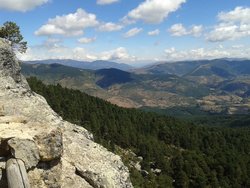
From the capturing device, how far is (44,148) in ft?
81.2

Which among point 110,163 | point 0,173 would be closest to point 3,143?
point 0,173

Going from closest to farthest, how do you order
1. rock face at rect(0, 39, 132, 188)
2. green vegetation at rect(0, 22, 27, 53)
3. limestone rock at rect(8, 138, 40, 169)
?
1. limestone rock at rect(8, 138, 40, 169)
2. rock face at rect(0, 39, 132, 188)
3. green vegetation at rect(0, 22, 27, 53)

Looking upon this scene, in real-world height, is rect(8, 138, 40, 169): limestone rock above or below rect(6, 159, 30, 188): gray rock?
above

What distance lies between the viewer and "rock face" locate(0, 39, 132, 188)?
23844mm

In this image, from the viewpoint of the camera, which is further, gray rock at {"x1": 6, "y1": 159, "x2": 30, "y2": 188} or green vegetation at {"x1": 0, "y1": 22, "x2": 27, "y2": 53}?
green vegetation at {"x1": 0, "y1": 22, "x2": 27, "y2": 53}

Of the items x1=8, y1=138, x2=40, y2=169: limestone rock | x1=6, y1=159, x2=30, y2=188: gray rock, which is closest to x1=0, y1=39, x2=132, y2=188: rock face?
x1=8, y1=138, x2=40, y2=169: limestone rock

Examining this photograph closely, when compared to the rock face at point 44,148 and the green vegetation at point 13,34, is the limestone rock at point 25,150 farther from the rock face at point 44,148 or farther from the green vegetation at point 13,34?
the green vegetation at point 13,34

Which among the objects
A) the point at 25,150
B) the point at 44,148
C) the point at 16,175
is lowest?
the point at 16,175

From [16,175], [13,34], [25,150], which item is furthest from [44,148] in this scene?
[13,34]

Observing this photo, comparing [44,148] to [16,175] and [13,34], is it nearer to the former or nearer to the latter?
[16,175]

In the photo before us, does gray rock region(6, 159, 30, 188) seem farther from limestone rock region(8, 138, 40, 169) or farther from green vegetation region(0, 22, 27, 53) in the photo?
green vegetation region(0, 22, 27, 53)

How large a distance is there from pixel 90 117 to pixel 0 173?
173 m

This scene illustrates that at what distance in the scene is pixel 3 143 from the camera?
78.0 ft

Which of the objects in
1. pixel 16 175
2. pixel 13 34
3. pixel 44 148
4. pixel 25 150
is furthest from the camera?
pixel 13 34
